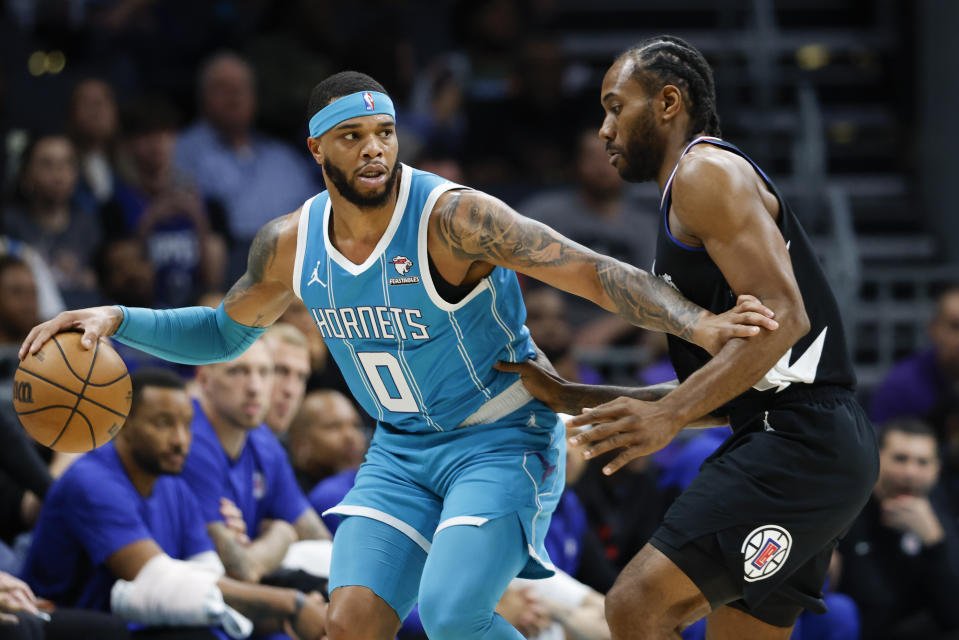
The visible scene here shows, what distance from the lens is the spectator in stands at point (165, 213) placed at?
857 centimetres

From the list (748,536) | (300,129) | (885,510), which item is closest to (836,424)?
(748,536)

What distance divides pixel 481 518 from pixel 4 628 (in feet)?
6.77

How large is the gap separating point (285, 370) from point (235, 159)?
334cm

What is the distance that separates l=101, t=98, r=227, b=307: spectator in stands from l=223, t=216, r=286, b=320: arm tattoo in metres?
3.17

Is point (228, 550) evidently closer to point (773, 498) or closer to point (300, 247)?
point (300, 247)

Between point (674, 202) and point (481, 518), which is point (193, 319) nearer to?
point (481, 518)

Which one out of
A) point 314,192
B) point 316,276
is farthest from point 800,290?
point 314,192

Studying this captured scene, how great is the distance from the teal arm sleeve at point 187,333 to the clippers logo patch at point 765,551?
6.88 feet

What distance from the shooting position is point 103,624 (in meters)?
5.23

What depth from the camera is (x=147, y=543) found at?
18.1ft

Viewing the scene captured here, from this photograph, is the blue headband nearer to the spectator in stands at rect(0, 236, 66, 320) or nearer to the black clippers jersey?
the black clippers jersey

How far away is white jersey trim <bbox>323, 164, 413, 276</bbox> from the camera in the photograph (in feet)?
14.7

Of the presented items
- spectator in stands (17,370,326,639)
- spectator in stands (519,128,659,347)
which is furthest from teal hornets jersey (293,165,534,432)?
spectator in stands (519,128,659,347)

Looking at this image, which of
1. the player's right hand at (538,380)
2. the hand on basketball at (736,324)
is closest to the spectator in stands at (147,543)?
the player's right hand at (538,380)
